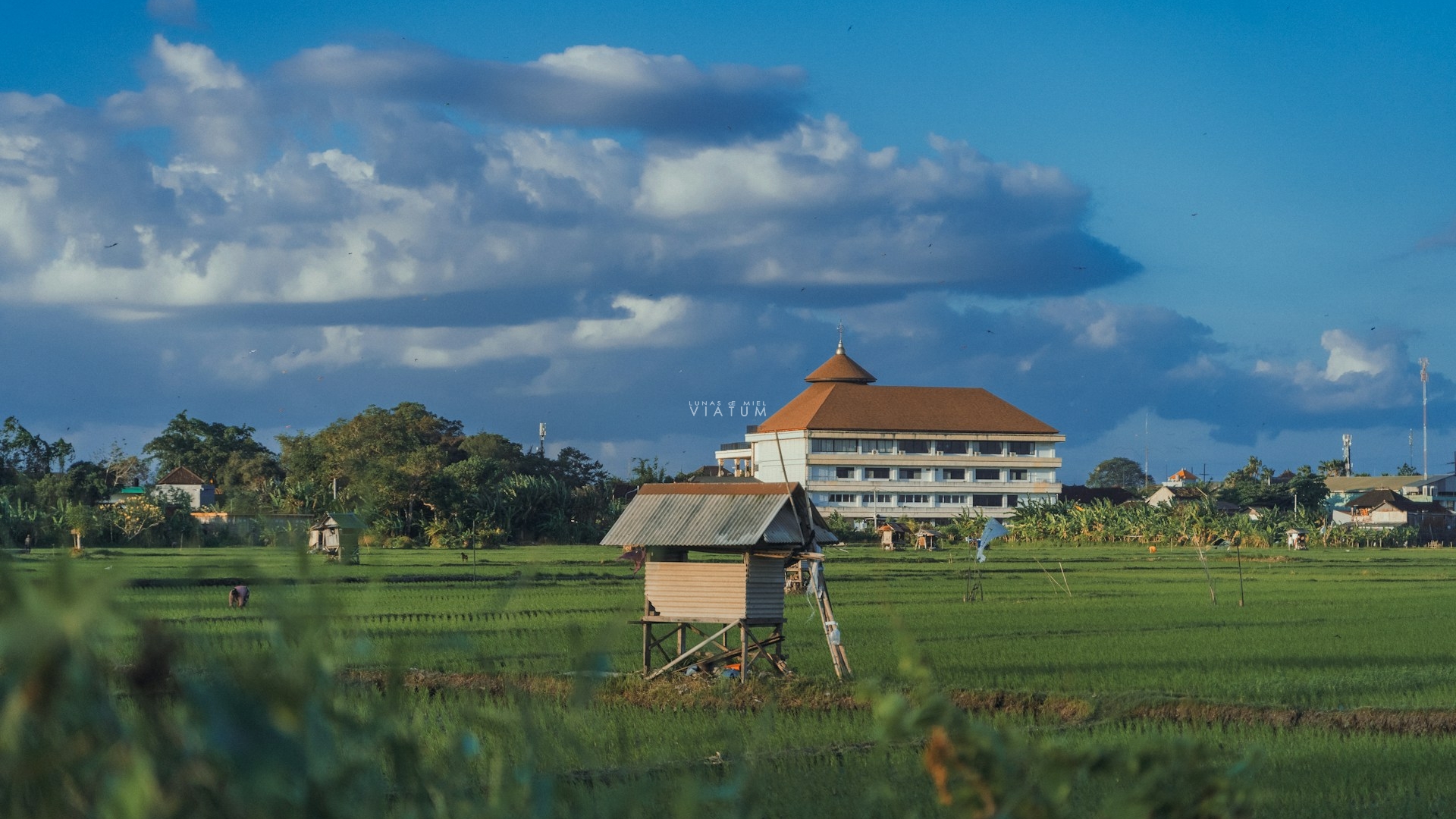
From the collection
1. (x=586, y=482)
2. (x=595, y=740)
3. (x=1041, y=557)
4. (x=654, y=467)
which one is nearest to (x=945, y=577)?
(x=1041, y=557)

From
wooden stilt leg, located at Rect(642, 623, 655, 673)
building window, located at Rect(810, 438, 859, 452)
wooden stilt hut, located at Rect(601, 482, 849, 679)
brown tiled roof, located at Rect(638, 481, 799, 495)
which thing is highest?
building window, located at Rect(810, 438, 859, 452)

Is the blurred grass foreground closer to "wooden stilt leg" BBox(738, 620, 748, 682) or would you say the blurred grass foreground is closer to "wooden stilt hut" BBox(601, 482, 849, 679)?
"wooden stilt leg" BBox(738, 620, 748, 682)

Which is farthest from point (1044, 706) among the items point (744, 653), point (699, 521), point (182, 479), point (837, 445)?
point (182, 479)

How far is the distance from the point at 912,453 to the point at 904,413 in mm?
2168

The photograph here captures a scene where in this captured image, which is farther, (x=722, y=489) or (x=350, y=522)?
(x=722, y=489)

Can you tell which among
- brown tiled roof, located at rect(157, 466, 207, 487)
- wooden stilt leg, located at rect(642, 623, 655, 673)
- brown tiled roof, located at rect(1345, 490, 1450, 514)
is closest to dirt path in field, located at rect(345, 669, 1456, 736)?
wooden stilt leg, located at rect(642, 623, 655, 673)

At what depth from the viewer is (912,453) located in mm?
67750

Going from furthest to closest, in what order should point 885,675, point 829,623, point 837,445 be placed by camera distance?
point 837,445, point 885,675, point 829,623

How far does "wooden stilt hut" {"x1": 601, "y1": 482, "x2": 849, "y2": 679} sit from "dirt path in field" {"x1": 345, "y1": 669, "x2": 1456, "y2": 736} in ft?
2.10

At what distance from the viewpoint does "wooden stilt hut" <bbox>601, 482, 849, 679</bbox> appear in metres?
13.5

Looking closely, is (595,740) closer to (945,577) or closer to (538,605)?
(538,605)

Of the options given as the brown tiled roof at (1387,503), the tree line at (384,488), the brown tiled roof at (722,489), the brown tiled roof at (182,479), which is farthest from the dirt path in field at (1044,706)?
the brown tiled roof at (1387,503)

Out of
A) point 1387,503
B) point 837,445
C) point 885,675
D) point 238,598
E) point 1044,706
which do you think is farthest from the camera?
point 1387,503

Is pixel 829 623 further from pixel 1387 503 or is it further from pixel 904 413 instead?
pixel 1387 503
